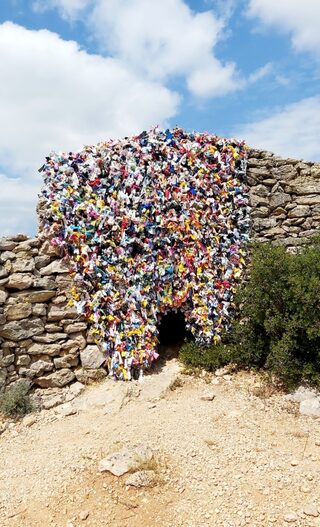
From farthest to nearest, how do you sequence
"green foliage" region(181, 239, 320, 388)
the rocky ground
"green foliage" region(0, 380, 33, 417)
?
"green foliage" region(0, 380, 33, 417) < "green foliage" region(181, 239, 320, 388) < the rocky ground

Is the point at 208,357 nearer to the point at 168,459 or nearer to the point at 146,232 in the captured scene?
the point at 146,232

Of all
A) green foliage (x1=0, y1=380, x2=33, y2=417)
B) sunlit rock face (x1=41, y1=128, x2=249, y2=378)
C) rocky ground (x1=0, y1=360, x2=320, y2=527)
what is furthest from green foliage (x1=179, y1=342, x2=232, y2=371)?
green foliage (x1=0, y1=380, x2=33, y2=417)

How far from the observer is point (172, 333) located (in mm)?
7996

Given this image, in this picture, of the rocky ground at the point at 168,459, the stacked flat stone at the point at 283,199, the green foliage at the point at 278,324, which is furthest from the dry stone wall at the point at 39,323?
the stacked flat stone at the point at 283,199

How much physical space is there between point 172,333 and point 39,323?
2.71 m

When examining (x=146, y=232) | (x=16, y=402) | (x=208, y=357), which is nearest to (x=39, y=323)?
(x=16, y=402)

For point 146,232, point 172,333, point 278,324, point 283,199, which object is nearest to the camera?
point 278,324

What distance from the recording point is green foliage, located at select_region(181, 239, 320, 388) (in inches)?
220

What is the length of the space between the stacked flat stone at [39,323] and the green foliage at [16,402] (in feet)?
0.91

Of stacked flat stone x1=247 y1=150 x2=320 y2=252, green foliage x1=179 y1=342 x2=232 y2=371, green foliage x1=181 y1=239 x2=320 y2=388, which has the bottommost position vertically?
green foliage x1=179 y1=342 x2=232 y2=371

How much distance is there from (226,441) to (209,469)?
52 cm

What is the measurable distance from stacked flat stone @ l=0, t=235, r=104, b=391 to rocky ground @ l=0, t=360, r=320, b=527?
613mm

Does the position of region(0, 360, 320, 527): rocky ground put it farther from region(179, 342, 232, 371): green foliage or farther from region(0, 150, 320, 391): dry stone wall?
region(0, 150, 320, 391): dry stone wall

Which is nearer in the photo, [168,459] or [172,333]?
[168,459]
